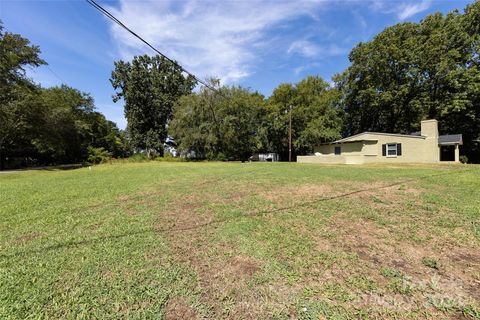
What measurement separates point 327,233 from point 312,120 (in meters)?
26.0

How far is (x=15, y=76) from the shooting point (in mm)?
21844

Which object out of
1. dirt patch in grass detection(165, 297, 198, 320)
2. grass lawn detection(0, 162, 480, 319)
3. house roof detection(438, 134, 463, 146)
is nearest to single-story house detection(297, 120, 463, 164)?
house roof detection(438, 134, 463, 146)

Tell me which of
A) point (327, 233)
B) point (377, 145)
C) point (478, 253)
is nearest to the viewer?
point (478, 253)

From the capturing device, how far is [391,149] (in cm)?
2072

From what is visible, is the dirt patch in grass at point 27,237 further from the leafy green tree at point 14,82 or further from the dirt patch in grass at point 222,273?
the leafy green tree at point 14,82

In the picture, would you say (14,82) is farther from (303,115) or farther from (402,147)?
(402,147)

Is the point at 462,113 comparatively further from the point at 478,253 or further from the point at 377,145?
the point at 478,253

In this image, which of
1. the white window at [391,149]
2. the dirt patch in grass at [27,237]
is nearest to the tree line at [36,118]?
the dirt patch in grass at [27,237]

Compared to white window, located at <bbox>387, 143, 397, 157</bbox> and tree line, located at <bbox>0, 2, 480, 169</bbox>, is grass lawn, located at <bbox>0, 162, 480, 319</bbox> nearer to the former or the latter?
white window, located at <bbox>387, 143, 397, 157</bbox>

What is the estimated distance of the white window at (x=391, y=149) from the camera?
67.4ft

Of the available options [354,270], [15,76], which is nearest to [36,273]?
[354,270]

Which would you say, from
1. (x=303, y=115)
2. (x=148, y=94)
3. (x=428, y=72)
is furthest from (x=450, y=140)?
(x=148, y=94)

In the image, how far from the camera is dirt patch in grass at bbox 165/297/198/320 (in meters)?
2.14

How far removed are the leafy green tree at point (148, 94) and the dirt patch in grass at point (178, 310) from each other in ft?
119
